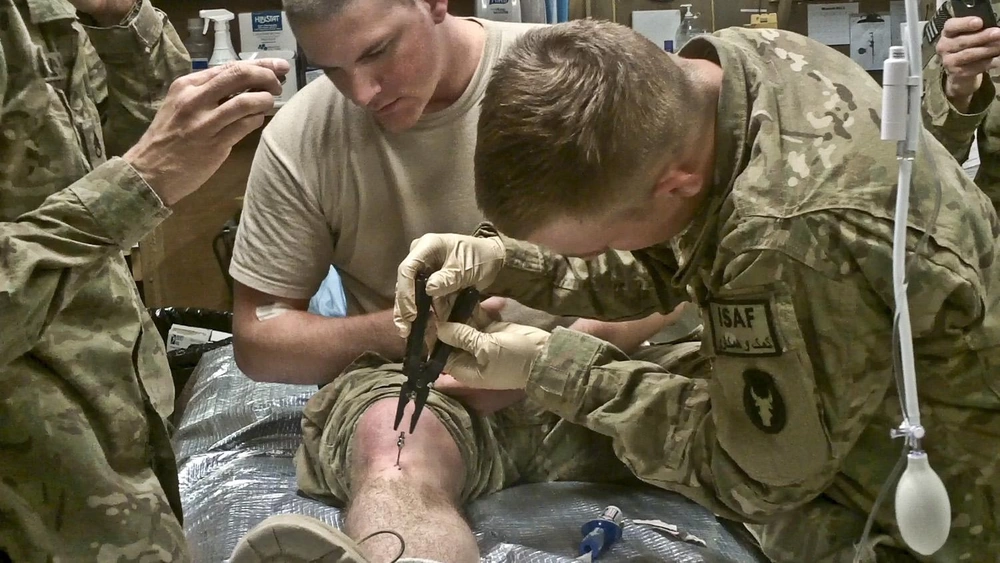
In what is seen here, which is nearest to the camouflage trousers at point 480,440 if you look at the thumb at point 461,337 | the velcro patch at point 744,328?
the thumb at point 461,337

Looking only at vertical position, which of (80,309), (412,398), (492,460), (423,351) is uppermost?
(80,309)

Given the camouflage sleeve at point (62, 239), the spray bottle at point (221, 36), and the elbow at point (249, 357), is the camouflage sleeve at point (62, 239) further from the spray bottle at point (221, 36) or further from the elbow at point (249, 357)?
the spray bottle at point (221, 36)

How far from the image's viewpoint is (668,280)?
4.30ft

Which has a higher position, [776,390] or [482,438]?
[776,390]

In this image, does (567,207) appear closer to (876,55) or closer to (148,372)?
(148,372)

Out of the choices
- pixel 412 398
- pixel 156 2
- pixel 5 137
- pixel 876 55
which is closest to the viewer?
pixel 5 137

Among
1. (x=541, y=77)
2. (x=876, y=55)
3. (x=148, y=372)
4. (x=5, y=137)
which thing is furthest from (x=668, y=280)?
(x=876, y=55)

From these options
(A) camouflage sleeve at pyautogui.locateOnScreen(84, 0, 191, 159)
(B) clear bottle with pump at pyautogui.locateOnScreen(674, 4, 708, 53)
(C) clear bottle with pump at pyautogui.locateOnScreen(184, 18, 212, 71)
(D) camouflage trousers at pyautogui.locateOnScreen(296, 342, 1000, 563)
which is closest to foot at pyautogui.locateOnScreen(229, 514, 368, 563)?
(D) camouflage trousers at pyautogui.locateOnScreen(296, 342, 1000, 563)

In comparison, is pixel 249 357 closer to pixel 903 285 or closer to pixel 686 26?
pixel 903 285

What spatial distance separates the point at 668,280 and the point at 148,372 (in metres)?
0.71

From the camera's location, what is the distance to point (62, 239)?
0.91m

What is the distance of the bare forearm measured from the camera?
155 centimetres

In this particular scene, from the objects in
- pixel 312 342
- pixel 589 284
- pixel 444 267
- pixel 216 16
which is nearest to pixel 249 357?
pixel 312 342

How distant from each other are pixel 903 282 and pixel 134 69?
130 cm
